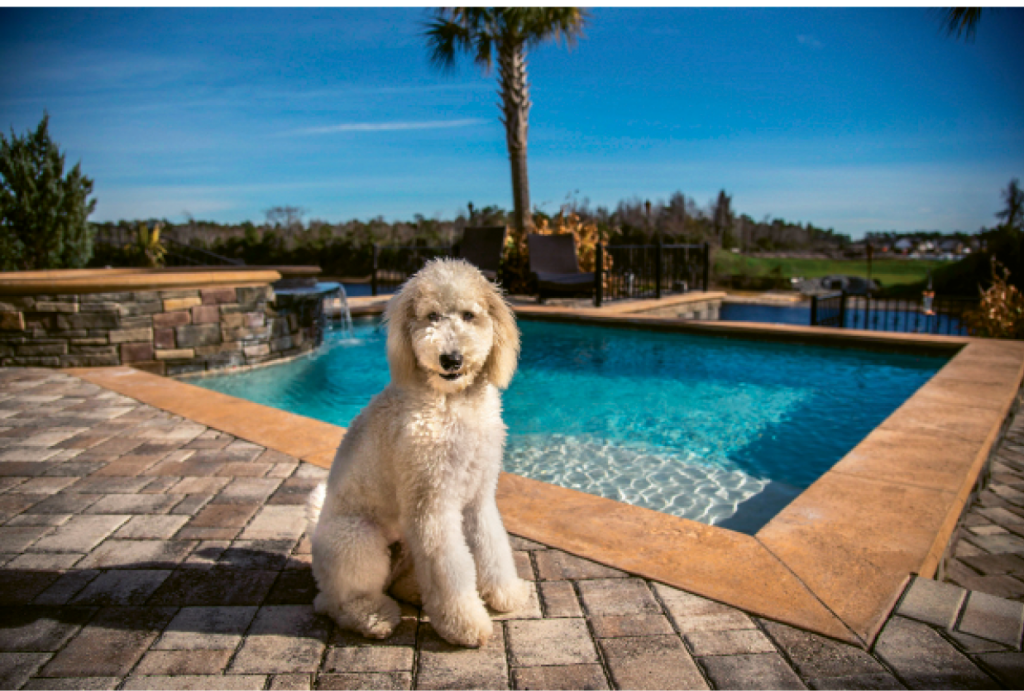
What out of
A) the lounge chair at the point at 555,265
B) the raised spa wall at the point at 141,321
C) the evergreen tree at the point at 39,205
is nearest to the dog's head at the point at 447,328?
the raised spa wall at the point at 141,321

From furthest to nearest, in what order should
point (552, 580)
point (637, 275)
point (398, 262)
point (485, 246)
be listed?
point (398, 262)
point (637, 275)
point (485, 246)
point (552, 580)

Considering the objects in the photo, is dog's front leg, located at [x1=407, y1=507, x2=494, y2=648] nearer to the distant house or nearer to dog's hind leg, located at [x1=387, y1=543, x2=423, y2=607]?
dog's hind leg, located at [x1=387, y1=543, x2=423, y2=607]

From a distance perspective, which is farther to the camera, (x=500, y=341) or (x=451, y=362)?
(x=500, y=341)

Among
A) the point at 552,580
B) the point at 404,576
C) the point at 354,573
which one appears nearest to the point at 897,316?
the point at 552,580

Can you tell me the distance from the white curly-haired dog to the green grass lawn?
19.8 metres

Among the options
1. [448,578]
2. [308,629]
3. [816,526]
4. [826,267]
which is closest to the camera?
[448,578]

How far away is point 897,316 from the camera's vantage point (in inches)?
368

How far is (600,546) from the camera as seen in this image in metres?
1.97

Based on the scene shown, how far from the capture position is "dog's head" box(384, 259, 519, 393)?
130 cm

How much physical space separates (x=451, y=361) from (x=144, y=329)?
560 centimetres

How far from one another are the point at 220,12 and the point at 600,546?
12.3 meters

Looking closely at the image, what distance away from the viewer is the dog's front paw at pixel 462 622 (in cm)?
142

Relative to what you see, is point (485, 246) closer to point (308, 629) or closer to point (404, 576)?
point (404, 576)

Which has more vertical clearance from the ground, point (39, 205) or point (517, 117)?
point (517, 117)
